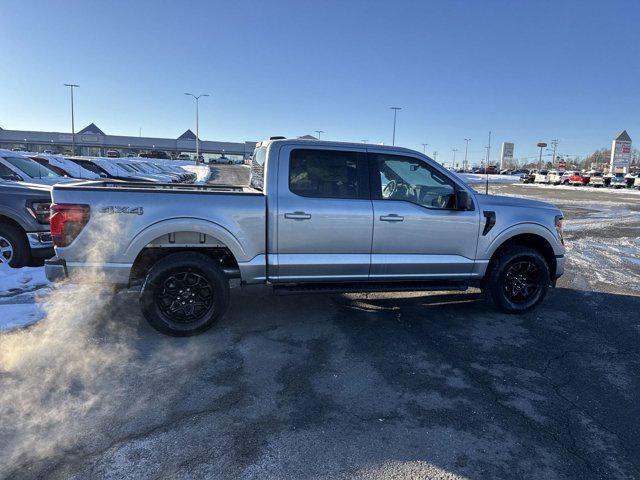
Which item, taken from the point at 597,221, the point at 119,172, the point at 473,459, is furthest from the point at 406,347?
the point at 119,172

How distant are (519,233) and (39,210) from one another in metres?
7.11

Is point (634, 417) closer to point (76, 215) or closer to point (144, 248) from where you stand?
point (144, 248)

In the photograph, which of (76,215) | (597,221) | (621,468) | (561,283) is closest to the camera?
(621,468)

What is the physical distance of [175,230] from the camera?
4520mm

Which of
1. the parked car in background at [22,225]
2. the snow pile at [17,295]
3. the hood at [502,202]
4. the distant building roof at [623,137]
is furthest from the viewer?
the distant building roof at [623,137]

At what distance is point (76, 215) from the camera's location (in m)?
4.34

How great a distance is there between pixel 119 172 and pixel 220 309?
1755cm

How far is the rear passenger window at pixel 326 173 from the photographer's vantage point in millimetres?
4930

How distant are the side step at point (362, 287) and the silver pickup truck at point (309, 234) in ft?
0.05

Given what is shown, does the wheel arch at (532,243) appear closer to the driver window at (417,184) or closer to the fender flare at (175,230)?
the driver window at (417,184)

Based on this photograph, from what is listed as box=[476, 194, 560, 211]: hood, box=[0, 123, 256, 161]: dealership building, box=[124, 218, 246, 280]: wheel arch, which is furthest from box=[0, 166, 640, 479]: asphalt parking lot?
box=[0, 123, 256, 161]: dealership building

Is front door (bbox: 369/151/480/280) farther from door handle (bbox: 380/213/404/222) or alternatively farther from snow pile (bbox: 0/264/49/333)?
snow pile (bbox: 0/264/49/333)

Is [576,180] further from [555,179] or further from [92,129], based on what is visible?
[92,129]

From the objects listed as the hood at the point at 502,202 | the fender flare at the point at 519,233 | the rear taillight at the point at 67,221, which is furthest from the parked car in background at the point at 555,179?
the rear taillight at the point at 67,221
